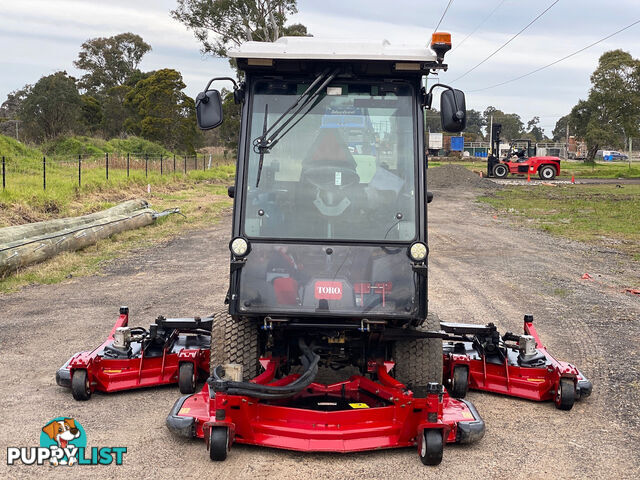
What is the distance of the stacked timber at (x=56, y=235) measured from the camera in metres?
11.5

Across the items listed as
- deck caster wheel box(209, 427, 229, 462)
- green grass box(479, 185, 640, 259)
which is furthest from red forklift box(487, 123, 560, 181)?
deck caster wheel box(209, 427, 229, 462)

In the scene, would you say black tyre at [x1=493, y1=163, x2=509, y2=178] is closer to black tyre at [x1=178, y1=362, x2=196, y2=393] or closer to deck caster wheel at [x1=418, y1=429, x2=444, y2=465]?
black tyre at [x1=178, y1=362, x2=196, y2=393]

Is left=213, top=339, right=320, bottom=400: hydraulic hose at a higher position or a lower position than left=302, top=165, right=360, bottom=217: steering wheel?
lower

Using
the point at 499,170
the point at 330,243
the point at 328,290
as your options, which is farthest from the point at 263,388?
the point at 499,170

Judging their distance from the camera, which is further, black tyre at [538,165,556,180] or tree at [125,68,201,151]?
tree at [125,68,201,151]

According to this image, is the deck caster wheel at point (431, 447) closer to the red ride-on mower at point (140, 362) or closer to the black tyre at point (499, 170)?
the red ride-on mower at point (140, 362)

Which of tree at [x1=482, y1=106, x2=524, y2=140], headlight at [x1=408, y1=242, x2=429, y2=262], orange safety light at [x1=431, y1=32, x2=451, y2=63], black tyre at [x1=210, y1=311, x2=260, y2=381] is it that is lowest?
black tyre at [x1=210, y1=311, x2=260, y2=381]

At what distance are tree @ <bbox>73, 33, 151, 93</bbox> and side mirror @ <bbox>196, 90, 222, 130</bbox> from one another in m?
61.7

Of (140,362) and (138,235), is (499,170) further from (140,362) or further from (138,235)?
(140,362)

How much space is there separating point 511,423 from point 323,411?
1616 mm

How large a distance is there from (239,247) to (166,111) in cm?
4801

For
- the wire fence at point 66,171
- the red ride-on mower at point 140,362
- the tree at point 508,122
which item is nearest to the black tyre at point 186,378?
the red ride-on mower at point 140,362

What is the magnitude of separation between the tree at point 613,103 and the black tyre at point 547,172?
48.4ft

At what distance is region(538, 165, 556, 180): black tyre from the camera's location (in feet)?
145
